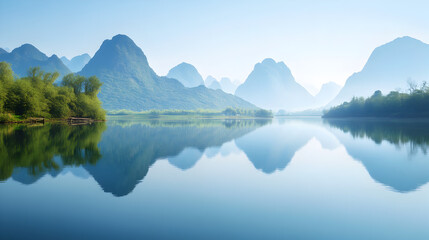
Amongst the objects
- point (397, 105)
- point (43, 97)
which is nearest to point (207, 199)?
point (43, 97)

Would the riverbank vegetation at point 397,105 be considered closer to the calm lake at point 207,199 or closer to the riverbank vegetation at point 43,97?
the calm lake at point 207,199

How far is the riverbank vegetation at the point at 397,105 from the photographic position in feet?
323

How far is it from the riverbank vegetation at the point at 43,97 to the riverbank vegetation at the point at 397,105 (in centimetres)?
12245

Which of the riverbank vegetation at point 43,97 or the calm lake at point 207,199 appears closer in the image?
the calm lake at point 207,199

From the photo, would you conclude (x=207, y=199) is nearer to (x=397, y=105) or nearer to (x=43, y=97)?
(x=43, y=97)

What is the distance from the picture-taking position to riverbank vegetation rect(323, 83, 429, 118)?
9844cm

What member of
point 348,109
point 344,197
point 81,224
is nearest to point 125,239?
point 81,224

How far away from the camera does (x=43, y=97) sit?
3022 inches

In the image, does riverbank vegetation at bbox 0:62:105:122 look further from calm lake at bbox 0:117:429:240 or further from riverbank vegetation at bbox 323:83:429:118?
riverbank vegetation at bbox 323:83:429:118

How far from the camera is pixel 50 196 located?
12086 millimetres

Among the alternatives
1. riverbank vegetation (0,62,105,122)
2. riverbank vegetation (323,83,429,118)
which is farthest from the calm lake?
riverbank vegetation (323,83,429,118)

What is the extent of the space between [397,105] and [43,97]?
446 feet

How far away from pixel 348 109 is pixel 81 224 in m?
173

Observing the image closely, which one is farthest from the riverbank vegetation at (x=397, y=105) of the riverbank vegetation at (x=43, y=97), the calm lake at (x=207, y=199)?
the riverbank vegetation at (x=43, y=97)
